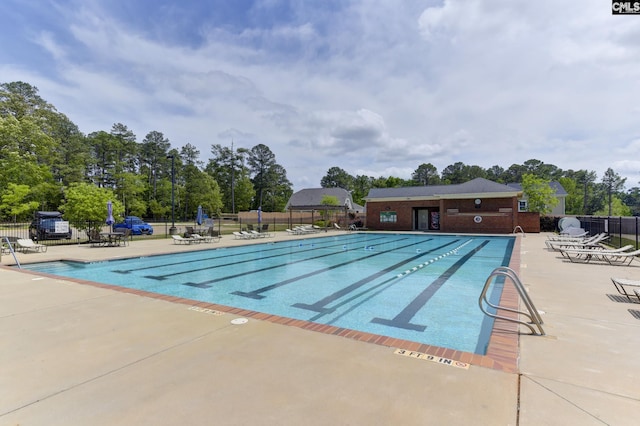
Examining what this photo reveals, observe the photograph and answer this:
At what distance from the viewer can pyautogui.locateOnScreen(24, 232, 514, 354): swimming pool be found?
210 inches

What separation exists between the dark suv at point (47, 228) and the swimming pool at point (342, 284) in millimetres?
6501

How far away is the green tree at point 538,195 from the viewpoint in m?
29.3

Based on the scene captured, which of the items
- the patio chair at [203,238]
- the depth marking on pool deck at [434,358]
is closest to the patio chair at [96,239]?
the patio chair at [203,238]

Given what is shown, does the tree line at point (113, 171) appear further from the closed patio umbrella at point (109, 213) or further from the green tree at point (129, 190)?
the closed patio umbrella at point (109, 213)

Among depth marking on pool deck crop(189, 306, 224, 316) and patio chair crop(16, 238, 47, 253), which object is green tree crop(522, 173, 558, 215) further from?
patio chair crop(16, 238, 47, 253)

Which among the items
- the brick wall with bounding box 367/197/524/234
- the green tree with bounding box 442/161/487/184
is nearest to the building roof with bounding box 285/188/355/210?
the brick wall with bounding box 367/197/524/234

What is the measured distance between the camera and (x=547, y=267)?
29.5 feet

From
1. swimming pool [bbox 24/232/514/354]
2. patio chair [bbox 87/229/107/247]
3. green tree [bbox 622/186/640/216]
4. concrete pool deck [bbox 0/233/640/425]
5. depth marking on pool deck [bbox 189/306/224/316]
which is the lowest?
swimming pool [bbox 24/232/514/354]

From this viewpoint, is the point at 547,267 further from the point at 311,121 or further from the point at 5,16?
the point at 311,121

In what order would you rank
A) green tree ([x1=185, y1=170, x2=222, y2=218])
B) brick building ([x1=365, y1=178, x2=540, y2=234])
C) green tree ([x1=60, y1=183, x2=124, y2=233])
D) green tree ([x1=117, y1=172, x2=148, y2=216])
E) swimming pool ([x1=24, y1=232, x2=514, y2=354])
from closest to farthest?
1. swimming pool ([x1=24, y1=232, x2=514, y2=354])
2. green tree ([x1=60, y1=183, x2=124, y2=233])
3. brick building ([x1=365, y1=178, x2=540, y2=234])
4. green tree ([x1=117, y1=172, x2=148, y2=216])
5. green tree ([x1=185, y1=170, x2=222, y2=218])

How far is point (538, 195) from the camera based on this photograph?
2925 cm

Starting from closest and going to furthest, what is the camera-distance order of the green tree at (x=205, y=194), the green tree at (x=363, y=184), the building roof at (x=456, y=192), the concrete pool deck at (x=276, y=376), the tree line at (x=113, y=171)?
the concrete pool deck at (x=276, y=376) < the tree line at (x=113, y=171) < the building roof at (x=456, y=192) < the green tree at (x=205, y=194) < the green tree at (x=363, y=184)

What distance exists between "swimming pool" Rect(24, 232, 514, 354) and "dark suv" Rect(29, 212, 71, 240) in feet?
21.3

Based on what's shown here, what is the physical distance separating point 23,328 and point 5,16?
12.7 m
